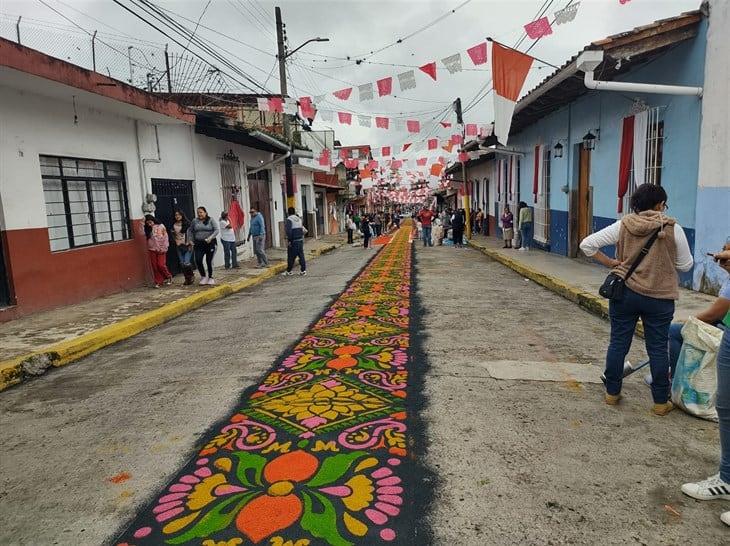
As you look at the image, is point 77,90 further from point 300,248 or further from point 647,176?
point 647,176

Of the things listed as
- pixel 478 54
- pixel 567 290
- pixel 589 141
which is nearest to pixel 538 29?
pixel 478 54

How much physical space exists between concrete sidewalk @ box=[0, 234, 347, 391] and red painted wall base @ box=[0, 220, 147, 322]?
0.20 m

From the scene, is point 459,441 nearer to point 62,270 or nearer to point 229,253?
point 62,270

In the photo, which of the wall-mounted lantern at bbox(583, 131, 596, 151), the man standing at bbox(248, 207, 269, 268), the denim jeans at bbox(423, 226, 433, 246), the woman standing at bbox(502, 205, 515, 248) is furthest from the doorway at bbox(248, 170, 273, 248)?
the wall-mounted lantern at bbox(583, 131, 596, 151)

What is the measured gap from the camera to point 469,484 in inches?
114

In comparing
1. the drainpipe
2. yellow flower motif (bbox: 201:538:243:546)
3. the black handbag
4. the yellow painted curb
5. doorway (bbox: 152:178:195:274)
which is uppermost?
the drainpipe

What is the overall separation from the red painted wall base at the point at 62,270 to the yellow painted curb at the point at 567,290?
7989 mm

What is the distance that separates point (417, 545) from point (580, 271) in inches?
374

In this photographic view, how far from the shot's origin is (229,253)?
13.7 meters

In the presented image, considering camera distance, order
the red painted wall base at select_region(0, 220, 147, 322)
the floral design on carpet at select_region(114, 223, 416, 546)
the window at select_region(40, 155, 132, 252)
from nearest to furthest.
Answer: the floral design on carpet at select_region(114, 223, 416, 546), the red painted wall base at select_region(0, 220, 147, 322), the window at select_region(40, 155, 132, 252)

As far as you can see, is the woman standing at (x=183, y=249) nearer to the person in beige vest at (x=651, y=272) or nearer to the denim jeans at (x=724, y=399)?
the person in beige vest at (x=651, y=272)

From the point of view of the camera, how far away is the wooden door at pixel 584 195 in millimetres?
12734

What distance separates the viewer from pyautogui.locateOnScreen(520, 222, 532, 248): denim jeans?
624 inches

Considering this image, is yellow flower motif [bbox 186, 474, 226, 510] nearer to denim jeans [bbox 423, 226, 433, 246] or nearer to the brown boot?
the brown boot
